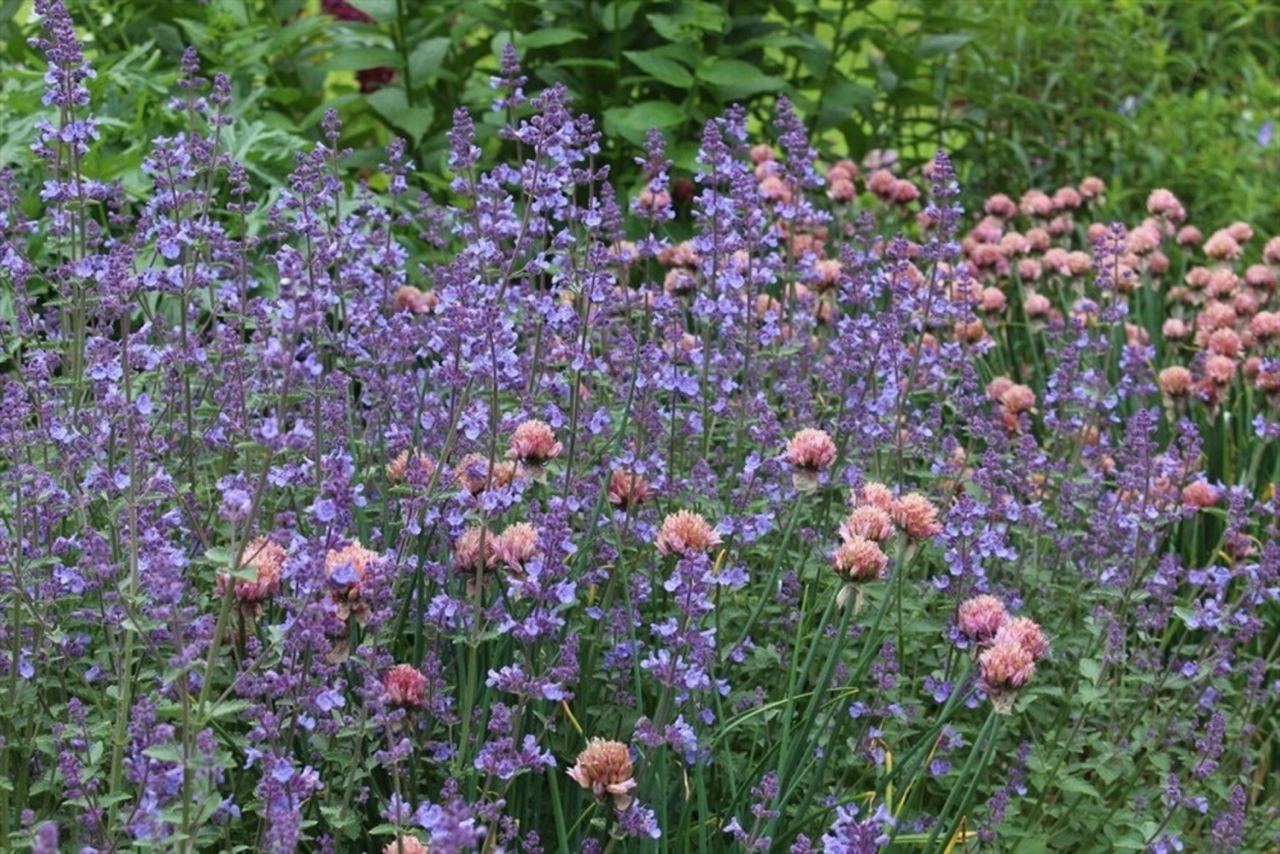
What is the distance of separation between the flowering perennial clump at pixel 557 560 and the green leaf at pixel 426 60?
1.45 metres

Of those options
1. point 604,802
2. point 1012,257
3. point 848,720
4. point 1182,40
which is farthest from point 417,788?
point 1182,40

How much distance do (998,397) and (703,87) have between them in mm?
1695

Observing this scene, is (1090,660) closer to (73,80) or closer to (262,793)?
(262,793)

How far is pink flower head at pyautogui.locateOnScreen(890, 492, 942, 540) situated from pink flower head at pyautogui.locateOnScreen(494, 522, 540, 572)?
1.66 ft

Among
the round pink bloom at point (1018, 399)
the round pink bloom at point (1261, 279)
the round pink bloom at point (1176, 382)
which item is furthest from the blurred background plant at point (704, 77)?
the round pink bloom at point (1176, 382)

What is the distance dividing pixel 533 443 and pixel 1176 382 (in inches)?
75.1

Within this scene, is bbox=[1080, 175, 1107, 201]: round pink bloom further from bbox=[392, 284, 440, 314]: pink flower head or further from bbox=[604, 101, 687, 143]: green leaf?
bbox=[392, 284, 440, 314]: pink flower head

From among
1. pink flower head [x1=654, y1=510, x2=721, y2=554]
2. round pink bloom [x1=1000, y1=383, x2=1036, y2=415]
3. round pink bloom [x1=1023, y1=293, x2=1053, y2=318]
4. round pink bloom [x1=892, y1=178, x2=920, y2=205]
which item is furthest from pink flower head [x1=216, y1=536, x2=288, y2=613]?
round pink bloom [x1=892, y1=178, x2=920, y2=205]

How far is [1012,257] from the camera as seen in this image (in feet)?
15.1

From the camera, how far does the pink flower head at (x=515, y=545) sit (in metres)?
2.15

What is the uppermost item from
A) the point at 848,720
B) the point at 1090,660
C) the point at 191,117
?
the point at 191,117

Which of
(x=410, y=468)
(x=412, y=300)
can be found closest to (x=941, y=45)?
(x=412, y=300)

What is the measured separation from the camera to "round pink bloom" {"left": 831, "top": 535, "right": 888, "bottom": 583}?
2131 millimetres

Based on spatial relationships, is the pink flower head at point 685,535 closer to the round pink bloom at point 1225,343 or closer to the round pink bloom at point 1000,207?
the round pink bloom at point 1225,343
